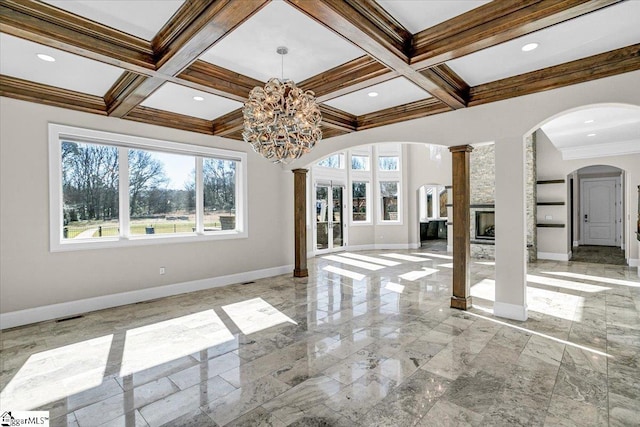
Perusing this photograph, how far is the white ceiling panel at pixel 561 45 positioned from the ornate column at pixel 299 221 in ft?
12.5

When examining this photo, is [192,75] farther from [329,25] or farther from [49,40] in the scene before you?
[329,25]

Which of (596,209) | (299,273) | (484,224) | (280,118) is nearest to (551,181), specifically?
(484,224)

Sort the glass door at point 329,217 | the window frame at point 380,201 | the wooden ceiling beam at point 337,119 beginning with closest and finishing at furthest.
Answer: the wooden ceiling beam at point 337,119
the glass door at point 329,217
the window frame at point 380,201

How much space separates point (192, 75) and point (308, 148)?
5.02ft

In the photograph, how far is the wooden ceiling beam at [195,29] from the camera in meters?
2.21

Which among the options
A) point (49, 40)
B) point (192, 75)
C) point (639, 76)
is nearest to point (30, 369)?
point (49, 40)

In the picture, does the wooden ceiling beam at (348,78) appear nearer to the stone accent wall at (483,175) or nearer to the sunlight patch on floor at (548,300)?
the sunlight patch on floor at (548,300)

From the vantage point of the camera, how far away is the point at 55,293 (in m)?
4.30

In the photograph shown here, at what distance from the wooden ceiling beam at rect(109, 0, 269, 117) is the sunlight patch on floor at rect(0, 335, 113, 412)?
116 inches

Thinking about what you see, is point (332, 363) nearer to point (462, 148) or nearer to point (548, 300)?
point (462, 148)

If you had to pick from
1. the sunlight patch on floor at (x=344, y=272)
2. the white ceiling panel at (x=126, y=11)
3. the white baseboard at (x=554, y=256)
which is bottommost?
the sunlight patch on floor at (x=344, y=272)

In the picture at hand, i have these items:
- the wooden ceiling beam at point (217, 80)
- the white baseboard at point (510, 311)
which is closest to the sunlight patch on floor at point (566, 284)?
the white baseboard at point (510, 311)

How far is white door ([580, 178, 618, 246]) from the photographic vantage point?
35.8 ft

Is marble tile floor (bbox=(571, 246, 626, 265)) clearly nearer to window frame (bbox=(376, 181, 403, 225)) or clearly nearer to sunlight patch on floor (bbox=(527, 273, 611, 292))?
sunlight patch on floor (bbox=(527, 273, 611, 292))
